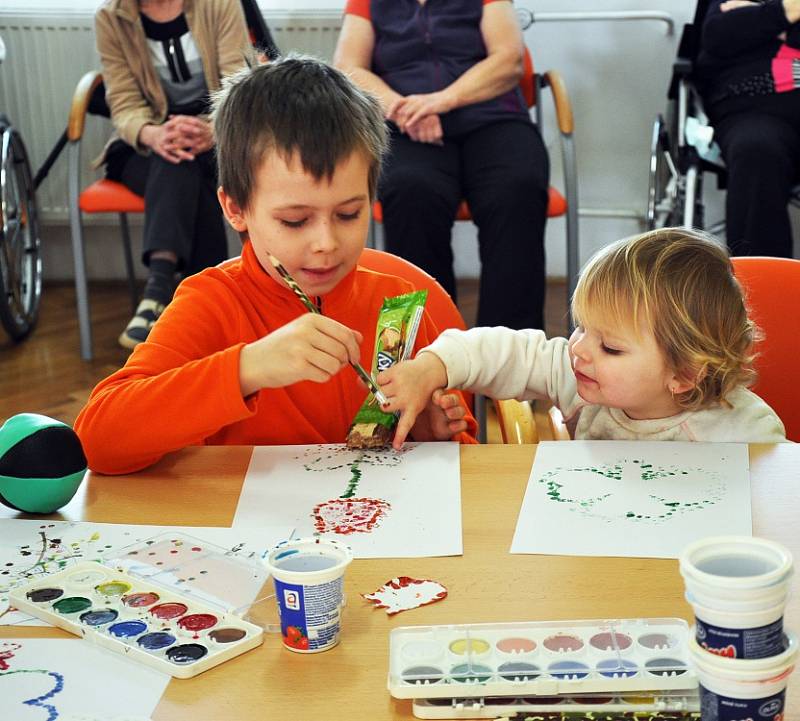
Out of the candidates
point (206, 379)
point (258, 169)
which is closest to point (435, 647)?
point (206, 379)

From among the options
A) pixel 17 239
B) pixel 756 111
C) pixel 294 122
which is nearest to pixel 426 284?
pixel 294 122

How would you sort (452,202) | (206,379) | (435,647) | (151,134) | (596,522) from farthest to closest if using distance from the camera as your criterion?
(151,134) → (452,202) → (206,379) → (596,522) → (435,647)

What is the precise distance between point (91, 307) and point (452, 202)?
1.65 meters

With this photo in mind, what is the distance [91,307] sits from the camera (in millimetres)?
3809

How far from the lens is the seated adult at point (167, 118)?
120 inches

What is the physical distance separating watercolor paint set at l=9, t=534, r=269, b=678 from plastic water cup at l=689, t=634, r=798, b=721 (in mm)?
334

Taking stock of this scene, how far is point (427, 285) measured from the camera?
153cm

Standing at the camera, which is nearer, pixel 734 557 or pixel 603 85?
pixel 734 557

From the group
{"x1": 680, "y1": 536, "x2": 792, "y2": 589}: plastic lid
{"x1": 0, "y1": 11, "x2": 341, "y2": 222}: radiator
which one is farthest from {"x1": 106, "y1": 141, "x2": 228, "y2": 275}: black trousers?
{"x1": 680, "y1": 536, "x2": 792, "y2": 589}: plastic lid

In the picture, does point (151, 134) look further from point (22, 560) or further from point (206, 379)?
point (22, 560)

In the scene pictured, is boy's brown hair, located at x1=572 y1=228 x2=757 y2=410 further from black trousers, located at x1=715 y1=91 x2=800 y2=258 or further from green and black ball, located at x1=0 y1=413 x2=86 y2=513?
black trousers, located at x1=715 y1=91 x2=800 y2=258

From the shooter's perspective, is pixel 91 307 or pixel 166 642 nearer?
pixel 166 642

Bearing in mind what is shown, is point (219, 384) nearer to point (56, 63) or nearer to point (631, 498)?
point (631, 498)

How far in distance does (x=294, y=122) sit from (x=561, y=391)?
47 centimetres
